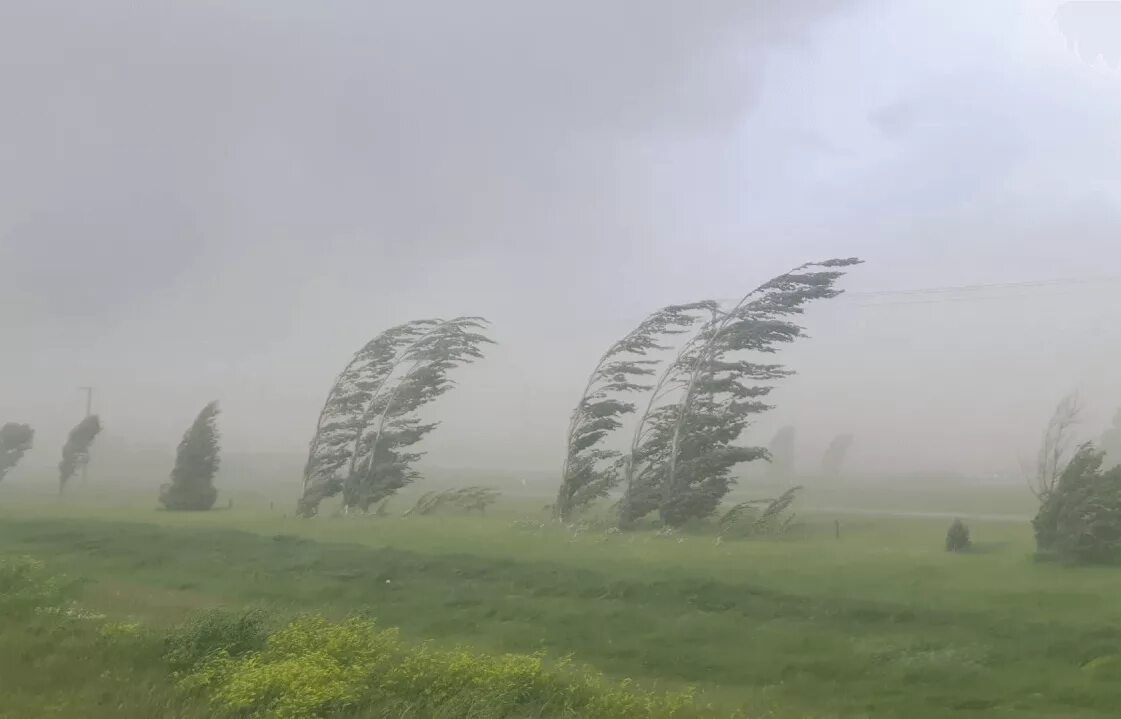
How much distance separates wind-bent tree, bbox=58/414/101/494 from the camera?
23.2 m

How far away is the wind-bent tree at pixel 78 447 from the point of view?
23.2m

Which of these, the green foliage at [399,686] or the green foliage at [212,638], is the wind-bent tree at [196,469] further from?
the green foliage at [399,686]

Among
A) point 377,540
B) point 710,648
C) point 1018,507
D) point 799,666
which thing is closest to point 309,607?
point 377,540

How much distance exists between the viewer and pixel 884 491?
14086mm

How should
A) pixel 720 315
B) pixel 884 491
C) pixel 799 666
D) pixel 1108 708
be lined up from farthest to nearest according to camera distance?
pixel 720 315, pixel 884 491, pixel 799 666, pixel 1108 708

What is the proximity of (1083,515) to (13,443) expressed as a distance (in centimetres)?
2726

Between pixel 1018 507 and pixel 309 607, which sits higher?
pixel 1018 507

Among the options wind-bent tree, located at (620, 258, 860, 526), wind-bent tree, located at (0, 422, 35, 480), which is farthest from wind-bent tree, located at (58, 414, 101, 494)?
wind-bent tree, located at (620, 258, 860, 526)

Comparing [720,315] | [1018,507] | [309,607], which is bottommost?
[309,607]

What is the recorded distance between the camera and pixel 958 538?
38.9 feet

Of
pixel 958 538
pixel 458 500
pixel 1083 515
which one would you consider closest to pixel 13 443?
pixel 458 500

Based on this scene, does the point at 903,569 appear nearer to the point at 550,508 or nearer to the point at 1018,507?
the point at 1018,507

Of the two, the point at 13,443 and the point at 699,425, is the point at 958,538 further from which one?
the point at 13,443

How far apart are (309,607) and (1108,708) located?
9.17 meters
